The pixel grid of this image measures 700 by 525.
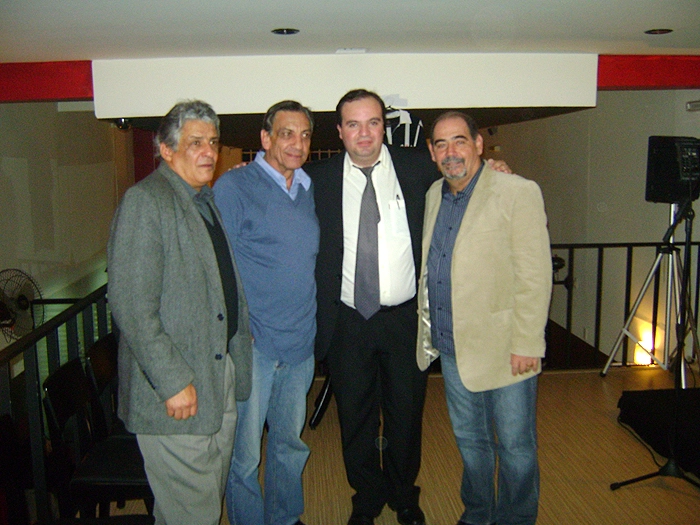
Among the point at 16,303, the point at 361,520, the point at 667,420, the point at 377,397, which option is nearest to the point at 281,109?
the point at 377,397

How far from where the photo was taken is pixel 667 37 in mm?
3514

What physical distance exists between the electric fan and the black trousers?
3.60m

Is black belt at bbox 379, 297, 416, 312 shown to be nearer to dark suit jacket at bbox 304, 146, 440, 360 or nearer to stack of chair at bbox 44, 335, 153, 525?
dark suit jacket at bbox 304, 146, 440, 360

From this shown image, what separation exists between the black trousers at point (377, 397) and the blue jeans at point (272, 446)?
168 mm

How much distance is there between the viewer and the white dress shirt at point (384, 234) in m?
2.27

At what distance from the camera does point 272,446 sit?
2264mm

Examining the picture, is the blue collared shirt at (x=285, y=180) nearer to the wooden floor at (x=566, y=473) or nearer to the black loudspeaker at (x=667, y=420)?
the wooden floor at (x=566, y=473)

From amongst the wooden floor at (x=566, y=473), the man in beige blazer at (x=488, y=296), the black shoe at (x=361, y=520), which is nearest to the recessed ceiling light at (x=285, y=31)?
the man in beige blazer at (x=488, y=296)

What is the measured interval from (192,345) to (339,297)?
70 cm

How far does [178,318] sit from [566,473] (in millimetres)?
2184

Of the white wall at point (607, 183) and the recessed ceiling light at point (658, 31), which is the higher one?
the recessed ceiling light at point (658, 31)

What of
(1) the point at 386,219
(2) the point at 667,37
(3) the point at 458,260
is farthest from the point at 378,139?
(2) the point at 667,37

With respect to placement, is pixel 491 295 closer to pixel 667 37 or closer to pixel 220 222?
pixel 220 222

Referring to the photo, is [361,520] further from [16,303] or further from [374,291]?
[16,303]
